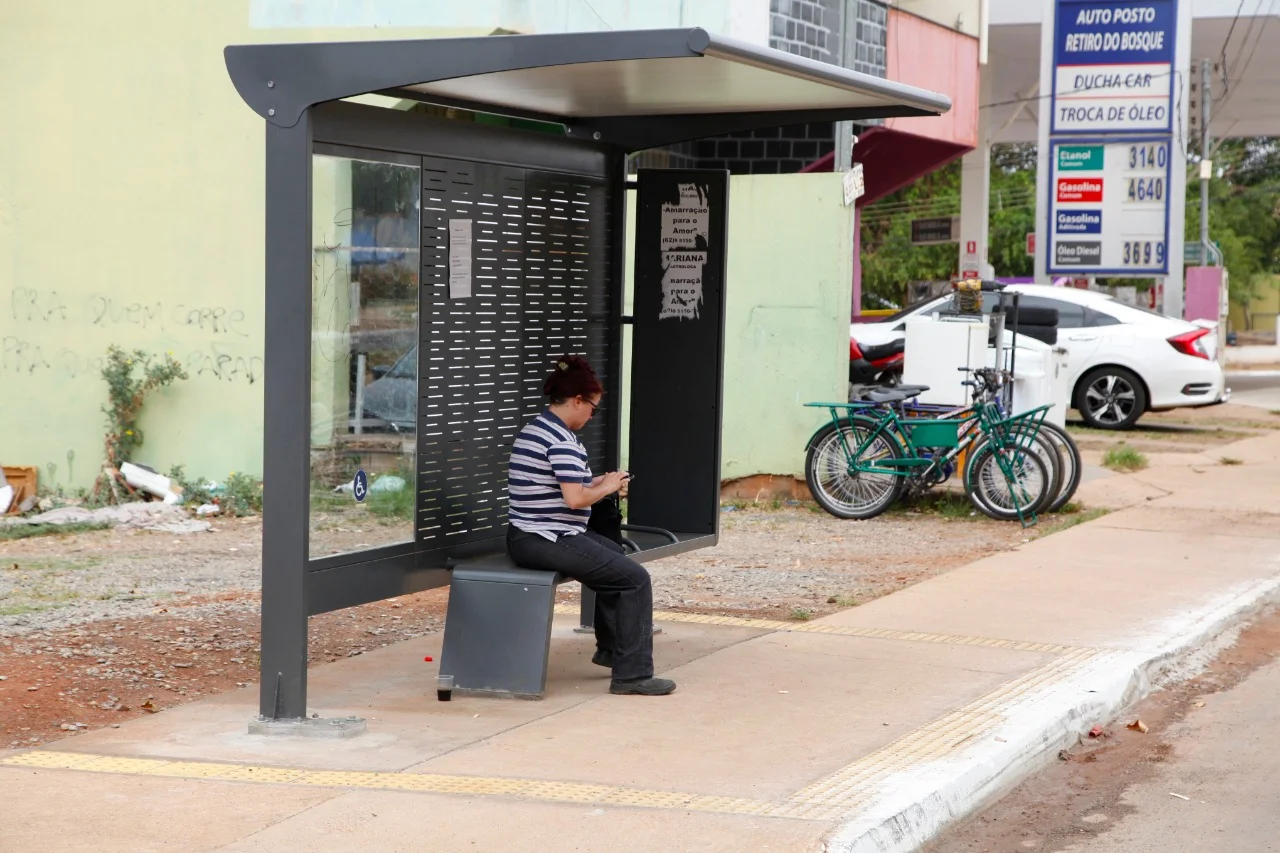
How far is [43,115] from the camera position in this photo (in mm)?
13633

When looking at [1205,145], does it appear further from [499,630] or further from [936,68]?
[499,630]

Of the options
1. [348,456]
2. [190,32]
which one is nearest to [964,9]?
[190,32]

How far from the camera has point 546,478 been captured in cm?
704

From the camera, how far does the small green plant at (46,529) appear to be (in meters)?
12.1

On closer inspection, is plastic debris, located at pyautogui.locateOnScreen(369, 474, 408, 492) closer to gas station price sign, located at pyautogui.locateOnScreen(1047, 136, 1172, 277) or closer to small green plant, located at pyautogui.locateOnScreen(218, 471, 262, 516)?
small green plant, located at pyautogui.locateOnScreen(218, 471, 262, 516)

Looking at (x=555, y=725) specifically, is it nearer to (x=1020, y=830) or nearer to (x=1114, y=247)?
(x=1020, y=830)

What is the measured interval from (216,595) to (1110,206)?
17.3 meters

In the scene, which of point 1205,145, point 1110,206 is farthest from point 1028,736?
point 1205,145

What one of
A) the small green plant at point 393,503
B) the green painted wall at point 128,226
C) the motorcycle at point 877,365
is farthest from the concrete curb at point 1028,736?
the green painted wall at point 128,226

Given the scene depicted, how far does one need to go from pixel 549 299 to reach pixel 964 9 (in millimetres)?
13003

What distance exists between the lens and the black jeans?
22.9ft

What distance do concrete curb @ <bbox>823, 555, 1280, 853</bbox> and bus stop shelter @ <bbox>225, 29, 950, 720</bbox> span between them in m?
2.04

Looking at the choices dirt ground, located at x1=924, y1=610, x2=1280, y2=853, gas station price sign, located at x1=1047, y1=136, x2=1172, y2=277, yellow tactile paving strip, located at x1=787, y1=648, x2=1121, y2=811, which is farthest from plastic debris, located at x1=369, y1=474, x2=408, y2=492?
gas station price sign, located at x1=1047, y1=136, x2=1172, y2=277

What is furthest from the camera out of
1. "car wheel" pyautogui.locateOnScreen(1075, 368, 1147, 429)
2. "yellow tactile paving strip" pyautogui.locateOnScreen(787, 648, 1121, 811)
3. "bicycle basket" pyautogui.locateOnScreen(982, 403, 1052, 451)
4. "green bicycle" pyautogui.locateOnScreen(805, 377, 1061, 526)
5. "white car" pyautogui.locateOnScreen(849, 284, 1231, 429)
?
"car wheel" pyautogui.locateOnScreen(1075, 368, 1147, 429)
